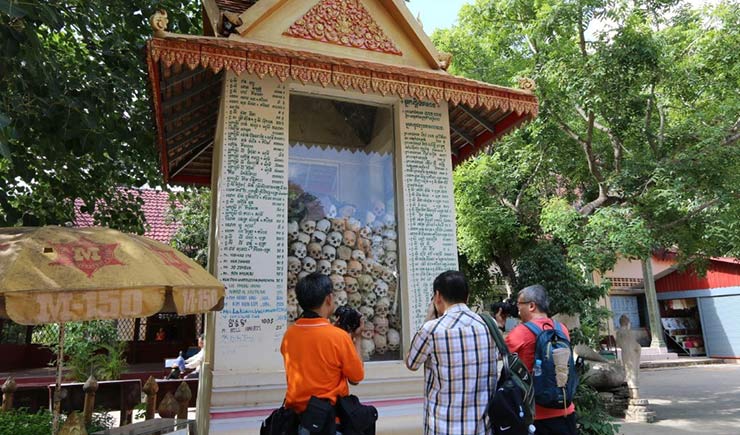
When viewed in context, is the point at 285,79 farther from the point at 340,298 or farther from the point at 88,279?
the point at 88,279

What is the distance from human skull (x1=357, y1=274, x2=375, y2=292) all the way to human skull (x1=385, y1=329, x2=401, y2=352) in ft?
1.66

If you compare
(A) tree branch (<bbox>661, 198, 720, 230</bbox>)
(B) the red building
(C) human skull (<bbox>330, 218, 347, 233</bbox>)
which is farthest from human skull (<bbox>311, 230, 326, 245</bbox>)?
(B) the red building

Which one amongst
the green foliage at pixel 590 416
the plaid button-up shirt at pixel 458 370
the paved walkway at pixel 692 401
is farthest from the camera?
the paved walkway at pixel 692 401

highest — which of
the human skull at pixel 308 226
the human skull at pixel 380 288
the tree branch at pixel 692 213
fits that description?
the tree branch at pixel 692 213

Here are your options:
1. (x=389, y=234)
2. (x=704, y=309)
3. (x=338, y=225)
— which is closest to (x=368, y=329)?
(x=389, y=234)

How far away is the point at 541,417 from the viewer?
3.40m

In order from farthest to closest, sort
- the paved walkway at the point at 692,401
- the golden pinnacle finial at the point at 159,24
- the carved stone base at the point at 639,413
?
the carved stone base at the point at 639,413 < the paved walkway at the point at 692,401 < the golden pinnacle finial at the point at 159,24

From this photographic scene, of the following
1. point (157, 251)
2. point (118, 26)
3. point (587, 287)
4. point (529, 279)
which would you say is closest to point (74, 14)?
point (118, 26)

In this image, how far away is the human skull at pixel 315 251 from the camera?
506 centimetres

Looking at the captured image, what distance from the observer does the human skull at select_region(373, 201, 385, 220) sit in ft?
17.7

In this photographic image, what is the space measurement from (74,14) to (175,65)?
6.47ft

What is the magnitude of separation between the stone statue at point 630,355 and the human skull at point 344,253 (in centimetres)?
735

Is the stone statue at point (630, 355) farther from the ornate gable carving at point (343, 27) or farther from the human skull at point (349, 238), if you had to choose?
the ornate gable carving at point (343, 27)

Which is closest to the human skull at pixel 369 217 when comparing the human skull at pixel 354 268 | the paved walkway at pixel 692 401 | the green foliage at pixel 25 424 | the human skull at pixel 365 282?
the human skull at pixel 354 268
